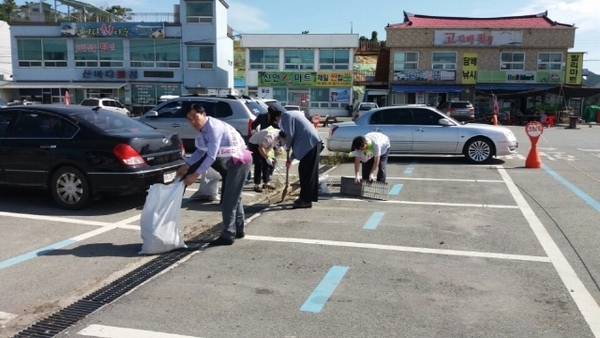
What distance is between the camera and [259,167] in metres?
9.47

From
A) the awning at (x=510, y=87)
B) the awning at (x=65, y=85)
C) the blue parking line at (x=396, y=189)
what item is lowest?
the blue parking line at (x=396, y=189)

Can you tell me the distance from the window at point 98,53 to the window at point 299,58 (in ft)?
45.2

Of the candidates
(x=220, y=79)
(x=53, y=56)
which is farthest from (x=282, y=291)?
(x=53, y=56)

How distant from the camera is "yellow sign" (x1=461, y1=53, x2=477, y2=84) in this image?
139 ft

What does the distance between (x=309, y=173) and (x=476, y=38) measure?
38.6m

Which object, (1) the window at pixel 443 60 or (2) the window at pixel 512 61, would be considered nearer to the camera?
(2) the window at pixel 512 61

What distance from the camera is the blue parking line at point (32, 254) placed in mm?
5488

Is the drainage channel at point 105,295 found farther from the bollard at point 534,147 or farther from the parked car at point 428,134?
the bollard at point 534,147

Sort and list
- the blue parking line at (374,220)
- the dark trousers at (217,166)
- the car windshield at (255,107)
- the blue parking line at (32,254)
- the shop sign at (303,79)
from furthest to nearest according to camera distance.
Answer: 1. the shop sign at (303,79)
2. the car windshield at (255,107)
3. the blue parking line at (374,220)
4. the dark trousers at (217,166)
5. the blue parking line at (32,254)

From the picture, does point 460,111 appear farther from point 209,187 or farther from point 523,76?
point 209,187

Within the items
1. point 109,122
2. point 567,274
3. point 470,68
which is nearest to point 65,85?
point 470,68

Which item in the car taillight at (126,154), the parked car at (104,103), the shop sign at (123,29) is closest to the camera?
the car taillight at (126,154)

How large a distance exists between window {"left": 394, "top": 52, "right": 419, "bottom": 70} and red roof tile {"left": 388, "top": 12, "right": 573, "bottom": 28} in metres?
2.24

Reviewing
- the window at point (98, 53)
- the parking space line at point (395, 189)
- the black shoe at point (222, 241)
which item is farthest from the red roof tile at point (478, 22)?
the black shoe at point (222, 241)
